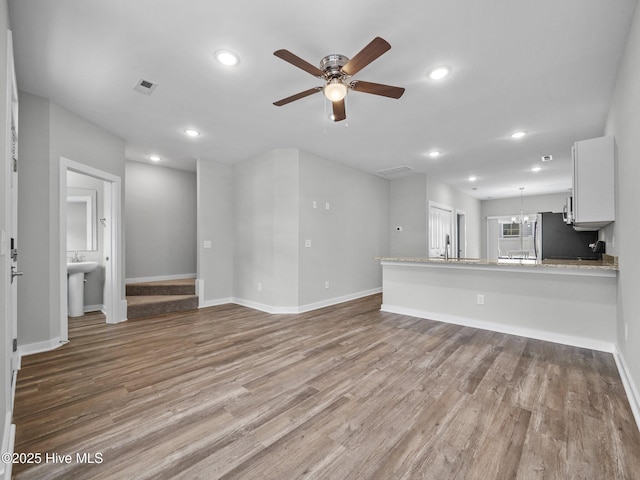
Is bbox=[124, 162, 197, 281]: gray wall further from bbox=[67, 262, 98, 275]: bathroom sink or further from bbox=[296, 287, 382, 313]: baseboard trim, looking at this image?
bbox=[296, 287, 382, 313]: baseboard trim

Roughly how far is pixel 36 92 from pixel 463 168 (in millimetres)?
6381

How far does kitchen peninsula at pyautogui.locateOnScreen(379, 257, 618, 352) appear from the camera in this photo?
308 centimetres

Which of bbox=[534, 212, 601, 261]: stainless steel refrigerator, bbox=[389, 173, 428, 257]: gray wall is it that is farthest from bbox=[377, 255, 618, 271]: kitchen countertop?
bbox=[389, 173, 428, 257]: gray wall

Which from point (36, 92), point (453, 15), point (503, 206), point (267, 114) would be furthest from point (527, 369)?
point (503, 206)

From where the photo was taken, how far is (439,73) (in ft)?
8.39

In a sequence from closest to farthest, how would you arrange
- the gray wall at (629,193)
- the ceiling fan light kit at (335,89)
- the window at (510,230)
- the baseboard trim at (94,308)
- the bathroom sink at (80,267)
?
the gray wall at (629,193)
the ceiling fan light kit at (335,89)
the bathroom sink at (80,267)
the baseboard trim at (94,308)
the window at (510,230)

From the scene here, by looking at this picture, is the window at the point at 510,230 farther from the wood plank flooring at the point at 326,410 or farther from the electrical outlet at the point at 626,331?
the electrical outlet at the point at 626,331

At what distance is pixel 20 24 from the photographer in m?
2.02

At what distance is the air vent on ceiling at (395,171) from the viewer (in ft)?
18.9

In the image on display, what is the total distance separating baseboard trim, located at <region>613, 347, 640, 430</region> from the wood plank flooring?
0.05 metres

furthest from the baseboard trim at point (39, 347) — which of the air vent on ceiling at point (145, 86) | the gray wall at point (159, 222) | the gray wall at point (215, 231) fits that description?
the air vent on ceiling at point (145, 86)

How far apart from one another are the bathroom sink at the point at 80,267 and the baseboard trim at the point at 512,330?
464cm

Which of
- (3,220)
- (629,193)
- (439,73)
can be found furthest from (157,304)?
(629,193)

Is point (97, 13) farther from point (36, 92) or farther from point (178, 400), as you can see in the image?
point (178, 400)
